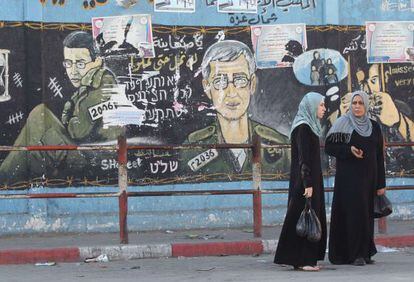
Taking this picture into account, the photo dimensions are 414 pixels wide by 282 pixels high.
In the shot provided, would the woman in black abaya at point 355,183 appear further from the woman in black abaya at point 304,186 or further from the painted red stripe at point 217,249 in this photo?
the painted red stripe at point 217,249

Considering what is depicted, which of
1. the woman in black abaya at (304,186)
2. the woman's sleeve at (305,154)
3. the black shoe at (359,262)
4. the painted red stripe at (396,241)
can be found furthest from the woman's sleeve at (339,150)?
the painted red stripe at (396,241)

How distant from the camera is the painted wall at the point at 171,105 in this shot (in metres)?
10.8

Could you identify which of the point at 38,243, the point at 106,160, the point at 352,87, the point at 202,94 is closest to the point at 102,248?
the point at 38,243

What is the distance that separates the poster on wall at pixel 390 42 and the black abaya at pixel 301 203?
438 centimetres

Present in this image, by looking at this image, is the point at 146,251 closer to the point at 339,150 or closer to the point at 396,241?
the point at 339,150

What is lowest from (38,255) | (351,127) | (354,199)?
(38,255)

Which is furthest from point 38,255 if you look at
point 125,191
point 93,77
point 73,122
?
point 93,77

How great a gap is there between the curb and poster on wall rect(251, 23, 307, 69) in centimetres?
301

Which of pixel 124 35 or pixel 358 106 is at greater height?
pixel 124 35

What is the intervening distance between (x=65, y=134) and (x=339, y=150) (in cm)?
412

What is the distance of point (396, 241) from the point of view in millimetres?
10023

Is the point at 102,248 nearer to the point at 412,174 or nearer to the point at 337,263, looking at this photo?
the point at 337,263

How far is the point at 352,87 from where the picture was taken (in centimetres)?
1185

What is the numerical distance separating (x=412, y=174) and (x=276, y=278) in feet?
16.8
